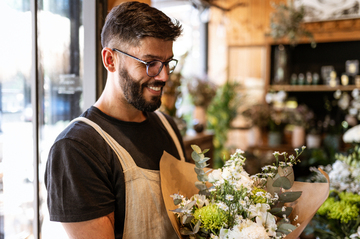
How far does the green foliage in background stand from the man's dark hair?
11.9 ft

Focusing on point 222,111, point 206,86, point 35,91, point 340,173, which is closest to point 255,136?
point 222,111

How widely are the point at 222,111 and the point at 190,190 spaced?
3.70 m

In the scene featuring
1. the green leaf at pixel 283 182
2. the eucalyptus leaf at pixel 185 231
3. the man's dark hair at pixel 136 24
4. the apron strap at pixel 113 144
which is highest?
the man's dark hair at pixel 136 24

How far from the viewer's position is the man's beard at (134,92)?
1.06 meters

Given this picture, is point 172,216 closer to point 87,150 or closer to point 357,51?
point 87,150

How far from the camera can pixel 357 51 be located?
14.8 feet

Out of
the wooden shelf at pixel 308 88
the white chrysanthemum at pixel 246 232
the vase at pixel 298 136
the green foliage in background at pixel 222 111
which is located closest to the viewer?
the white chrysanthemum at pixel 246 232

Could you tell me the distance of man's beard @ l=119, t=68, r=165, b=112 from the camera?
1059mm

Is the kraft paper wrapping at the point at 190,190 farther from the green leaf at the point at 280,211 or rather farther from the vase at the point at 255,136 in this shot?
the vase at the point at 255,136

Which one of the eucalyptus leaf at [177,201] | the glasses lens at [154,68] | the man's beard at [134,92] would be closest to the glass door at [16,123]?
the man's beard at [134,92]

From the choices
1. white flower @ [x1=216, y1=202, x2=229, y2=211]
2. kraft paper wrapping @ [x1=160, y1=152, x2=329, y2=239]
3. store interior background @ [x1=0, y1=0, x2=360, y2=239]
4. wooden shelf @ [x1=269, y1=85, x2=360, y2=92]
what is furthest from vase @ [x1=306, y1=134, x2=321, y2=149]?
white flower @ [x1=216, y1=202, x2=229, y2=211]

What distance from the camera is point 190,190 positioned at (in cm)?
109

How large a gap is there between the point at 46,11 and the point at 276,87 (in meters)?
3.88

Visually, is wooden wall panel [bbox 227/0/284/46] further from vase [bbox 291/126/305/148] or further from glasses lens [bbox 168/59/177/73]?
glasses lens [bbox 168/59/177/73]
